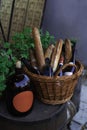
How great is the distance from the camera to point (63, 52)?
149 cm

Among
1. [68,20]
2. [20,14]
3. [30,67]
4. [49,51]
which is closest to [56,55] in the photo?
[49,51]

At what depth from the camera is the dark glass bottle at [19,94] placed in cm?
123

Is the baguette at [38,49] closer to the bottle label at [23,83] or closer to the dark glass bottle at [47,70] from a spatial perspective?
the dark glass bottle at [47,70]

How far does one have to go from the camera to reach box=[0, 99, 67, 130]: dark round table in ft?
4.09

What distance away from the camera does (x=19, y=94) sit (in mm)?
1232

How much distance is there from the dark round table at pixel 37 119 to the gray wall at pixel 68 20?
1505 mm

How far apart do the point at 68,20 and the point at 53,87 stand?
1516 millimetres

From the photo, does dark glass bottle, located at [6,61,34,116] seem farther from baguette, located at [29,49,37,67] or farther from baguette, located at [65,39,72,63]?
baguette, located at [65,39,72,63]

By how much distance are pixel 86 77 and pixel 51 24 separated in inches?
28.0

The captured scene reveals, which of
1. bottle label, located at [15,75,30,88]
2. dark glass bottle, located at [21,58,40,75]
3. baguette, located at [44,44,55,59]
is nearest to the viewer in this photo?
bottle label, located at [15,75,30,88]

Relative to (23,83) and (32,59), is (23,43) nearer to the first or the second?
(32,59)

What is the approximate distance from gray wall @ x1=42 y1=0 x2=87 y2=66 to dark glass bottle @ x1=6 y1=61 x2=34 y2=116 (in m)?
1.51

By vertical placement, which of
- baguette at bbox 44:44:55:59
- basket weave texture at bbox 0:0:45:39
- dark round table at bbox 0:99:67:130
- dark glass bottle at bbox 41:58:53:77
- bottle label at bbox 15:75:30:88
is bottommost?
dark round table at bbox 0:99:67:130

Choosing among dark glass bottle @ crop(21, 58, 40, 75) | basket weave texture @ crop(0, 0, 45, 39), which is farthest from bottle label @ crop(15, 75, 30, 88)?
basket weave texture @ crop(0, 0, 45, 39)
